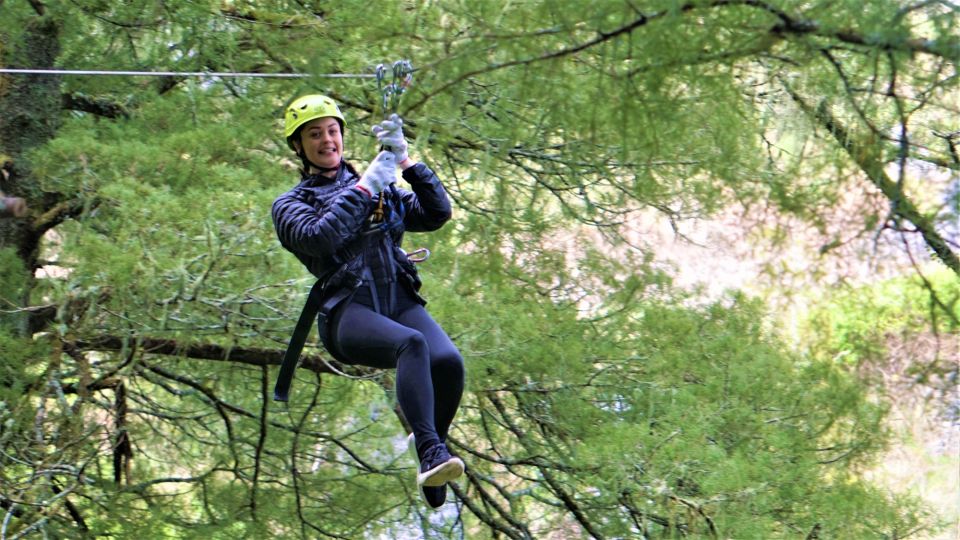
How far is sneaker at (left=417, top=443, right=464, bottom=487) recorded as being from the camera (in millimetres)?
3270

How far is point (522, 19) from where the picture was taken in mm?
3271

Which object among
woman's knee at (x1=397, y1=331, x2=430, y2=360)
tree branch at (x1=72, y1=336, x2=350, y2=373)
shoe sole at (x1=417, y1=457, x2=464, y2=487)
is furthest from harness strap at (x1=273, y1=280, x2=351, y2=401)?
tree branch at (x1=72, y1=336, x2=350, y2=373)

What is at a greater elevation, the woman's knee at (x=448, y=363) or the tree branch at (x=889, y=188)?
the tree branch at (x=889, y=188)

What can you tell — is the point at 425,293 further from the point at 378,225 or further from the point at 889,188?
the point at 889,188

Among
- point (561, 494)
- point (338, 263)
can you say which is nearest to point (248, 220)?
point (338, 263)

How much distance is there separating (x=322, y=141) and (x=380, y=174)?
299 millimetres

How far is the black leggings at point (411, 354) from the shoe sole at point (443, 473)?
0.29 feet

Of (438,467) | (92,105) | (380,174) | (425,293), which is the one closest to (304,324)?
(380,174)

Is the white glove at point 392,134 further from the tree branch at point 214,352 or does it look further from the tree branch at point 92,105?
the tree branch at point 92,105

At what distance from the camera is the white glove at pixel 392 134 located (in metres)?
3.37

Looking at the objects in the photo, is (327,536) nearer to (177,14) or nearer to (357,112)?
(357,112)

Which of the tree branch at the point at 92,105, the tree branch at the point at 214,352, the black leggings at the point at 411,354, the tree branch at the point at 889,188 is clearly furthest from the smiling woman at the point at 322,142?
the tree branch at the point at 92,105

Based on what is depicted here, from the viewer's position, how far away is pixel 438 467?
3271 millimetres

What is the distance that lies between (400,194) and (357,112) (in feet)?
9.06
